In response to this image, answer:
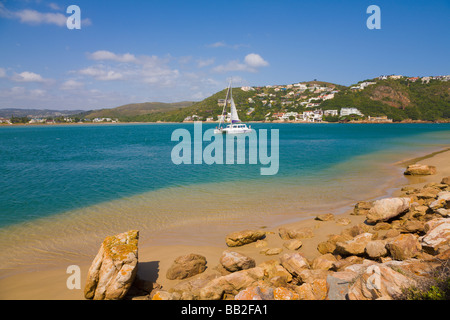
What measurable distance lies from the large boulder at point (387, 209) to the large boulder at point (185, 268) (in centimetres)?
697

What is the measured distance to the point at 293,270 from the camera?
6.48 m

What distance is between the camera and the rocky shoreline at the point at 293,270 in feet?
15.6

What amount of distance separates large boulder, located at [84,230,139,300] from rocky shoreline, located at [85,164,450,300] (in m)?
0.02

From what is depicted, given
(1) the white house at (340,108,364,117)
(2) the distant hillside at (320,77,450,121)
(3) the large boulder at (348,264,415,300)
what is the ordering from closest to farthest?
1. (3) the large boulder at (348,264,415,300)
2. (2) the distant hillside at (320,77,450,121)
3. (1) the white house at (340,108,364,117)

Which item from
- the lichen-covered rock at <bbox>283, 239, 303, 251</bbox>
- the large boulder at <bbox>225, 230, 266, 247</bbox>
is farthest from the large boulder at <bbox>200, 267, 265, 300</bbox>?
the large boulder at <bbox>225, 230, 266, 247</bbox>

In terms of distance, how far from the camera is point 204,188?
1780 cm

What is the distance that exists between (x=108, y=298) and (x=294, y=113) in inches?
7916

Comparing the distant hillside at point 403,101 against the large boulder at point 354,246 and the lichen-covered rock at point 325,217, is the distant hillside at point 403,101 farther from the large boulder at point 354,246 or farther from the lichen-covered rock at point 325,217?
the large boulder at point 354,246

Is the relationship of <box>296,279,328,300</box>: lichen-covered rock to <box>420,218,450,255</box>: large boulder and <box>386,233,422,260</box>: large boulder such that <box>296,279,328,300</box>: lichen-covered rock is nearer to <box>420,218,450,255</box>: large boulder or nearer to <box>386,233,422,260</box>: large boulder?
<box>386,233,422,260</box>: large boulder

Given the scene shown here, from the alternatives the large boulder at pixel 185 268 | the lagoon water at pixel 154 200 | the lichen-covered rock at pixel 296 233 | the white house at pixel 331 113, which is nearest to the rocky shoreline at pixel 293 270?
the large boulder at pixel 185 268

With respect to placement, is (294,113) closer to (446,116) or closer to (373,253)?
(446,116)

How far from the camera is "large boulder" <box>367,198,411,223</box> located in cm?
970

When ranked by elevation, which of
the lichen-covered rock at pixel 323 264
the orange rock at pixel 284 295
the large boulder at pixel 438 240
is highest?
the large boulder at pixel 438 240
